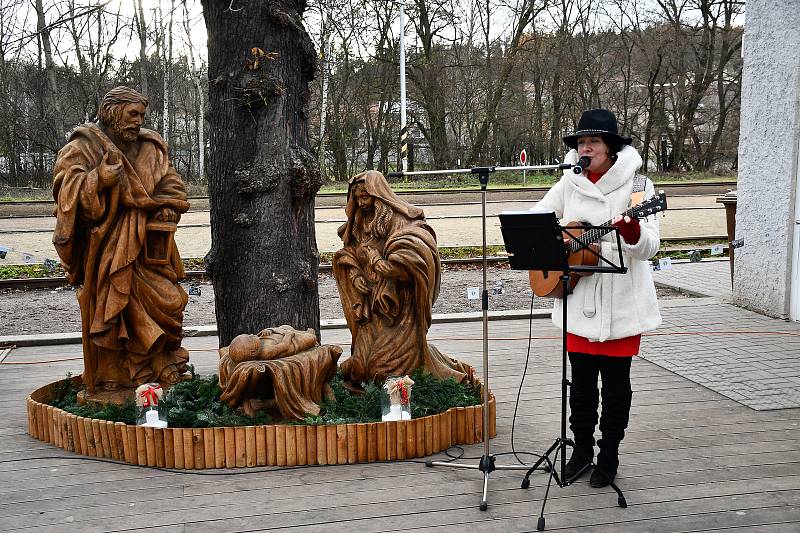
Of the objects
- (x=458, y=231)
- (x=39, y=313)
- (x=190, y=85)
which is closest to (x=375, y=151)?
(x=190, y=85)

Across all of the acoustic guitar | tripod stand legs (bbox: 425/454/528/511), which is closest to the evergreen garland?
tripod stand legs (bbox: 425/454/528/511)

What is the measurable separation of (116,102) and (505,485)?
133 inches

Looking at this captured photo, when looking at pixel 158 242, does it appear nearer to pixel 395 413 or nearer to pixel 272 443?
pixel 272 443

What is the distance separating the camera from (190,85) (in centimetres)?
3086

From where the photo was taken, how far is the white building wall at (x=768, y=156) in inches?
331

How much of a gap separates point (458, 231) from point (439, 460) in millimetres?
11365

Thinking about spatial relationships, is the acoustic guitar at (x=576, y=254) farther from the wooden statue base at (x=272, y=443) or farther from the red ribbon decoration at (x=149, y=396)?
the red ribbon decoration at (x=149, y=396)

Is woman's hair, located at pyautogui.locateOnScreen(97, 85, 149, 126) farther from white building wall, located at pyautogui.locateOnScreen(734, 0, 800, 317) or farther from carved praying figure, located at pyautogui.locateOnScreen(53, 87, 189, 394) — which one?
white building wall, located at pyautogui.locateOnScreen(734, 0, 800, 317)

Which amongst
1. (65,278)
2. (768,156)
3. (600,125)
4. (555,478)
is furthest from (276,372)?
(65,278)

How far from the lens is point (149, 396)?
4.82 metres

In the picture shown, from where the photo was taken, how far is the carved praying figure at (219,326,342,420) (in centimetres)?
477

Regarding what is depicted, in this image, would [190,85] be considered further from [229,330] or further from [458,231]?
[229,330]

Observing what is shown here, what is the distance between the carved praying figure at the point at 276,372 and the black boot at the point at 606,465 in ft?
5.29

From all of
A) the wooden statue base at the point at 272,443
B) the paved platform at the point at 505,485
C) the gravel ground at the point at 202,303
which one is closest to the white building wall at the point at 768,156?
the gravel ground at the point at 202,303
